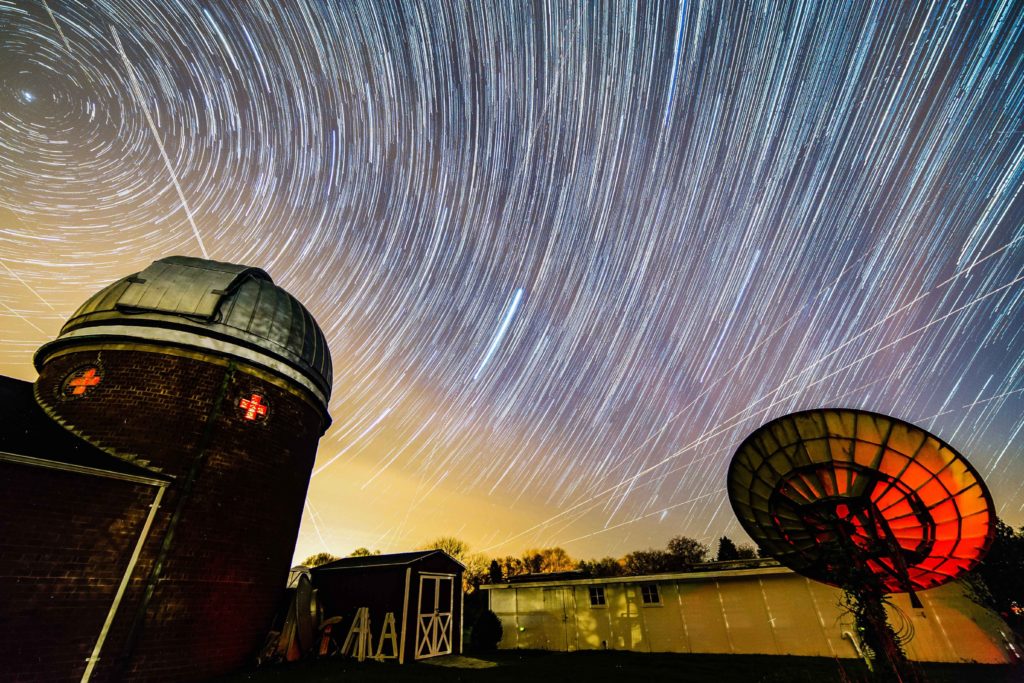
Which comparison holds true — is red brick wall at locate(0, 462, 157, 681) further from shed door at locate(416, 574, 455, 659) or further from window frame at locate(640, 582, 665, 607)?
window frame at locate(640, 582, 665, 607)

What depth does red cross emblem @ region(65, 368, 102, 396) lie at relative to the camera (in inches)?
424

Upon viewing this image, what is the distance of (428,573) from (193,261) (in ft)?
43.6

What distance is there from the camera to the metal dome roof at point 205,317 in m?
11.4

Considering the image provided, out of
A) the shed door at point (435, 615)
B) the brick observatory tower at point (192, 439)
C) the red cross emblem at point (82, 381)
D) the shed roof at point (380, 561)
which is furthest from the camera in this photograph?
the shed roof at point (380, 561)

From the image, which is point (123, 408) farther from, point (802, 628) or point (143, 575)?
point (802, 628)

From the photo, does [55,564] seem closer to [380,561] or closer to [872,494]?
[380,561]

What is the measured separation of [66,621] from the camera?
26.6 ft

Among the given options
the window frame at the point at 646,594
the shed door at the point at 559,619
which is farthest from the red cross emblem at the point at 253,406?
the window frame at the point at 646,594

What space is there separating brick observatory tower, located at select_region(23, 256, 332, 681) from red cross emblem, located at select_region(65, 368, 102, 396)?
0.11ft

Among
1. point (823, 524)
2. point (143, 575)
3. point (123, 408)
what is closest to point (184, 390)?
point (123, 408)

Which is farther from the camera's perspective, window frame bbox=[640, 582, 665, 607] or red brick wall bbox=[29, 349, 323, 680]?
window frame bbox=[640, 582, 665, 607]

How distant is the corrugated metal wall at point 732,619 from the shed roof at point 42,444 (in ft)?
57.8

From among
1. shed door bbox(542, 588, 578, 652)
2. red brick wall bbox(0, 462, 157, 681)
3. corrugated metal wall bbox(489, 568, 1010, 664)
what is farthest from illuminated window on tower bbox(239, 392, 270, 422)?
shed door bbox(542, 588, 578, 652)

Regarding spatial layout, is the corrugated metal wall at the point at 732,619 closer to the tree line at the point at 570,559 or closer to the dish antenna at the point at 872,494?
the dish antenna at the point at 872,494
